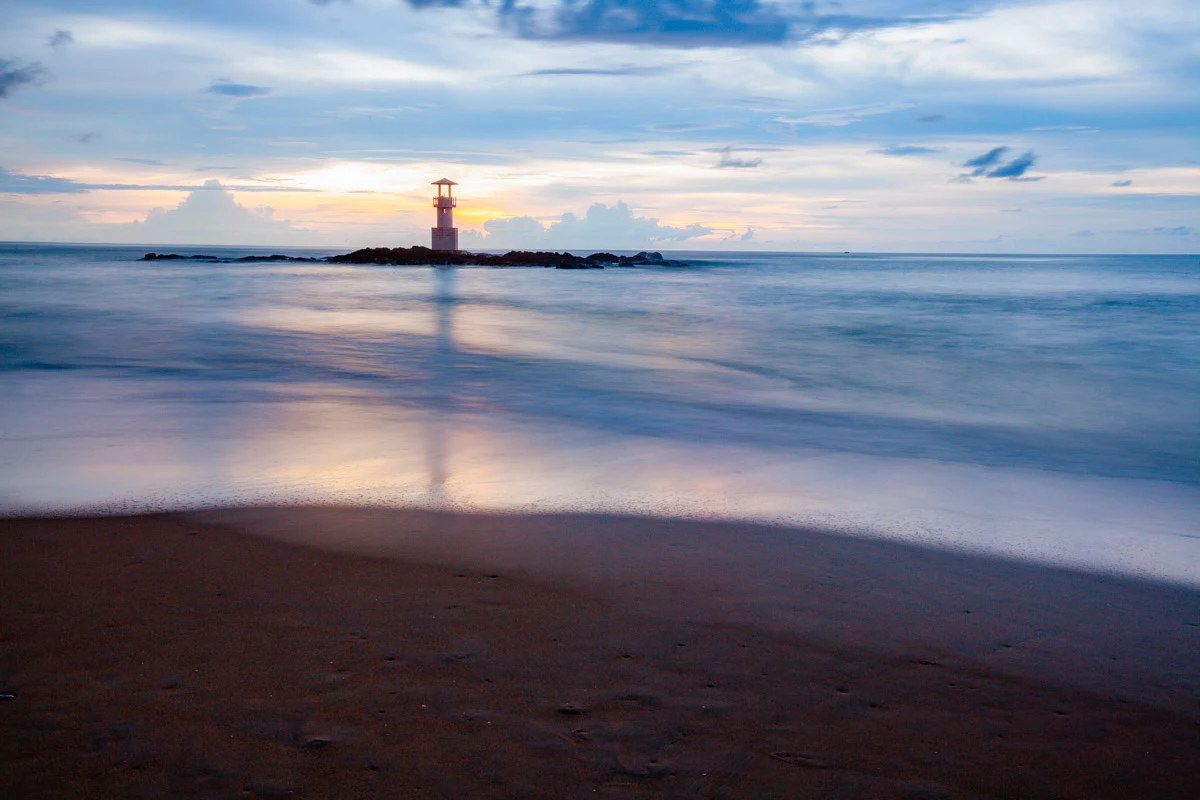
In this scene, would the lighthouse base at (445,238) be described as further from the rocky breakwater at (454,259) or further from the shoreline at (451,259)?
the rocky breakwater at (454,259)

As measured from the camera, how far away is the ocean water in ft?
18.8

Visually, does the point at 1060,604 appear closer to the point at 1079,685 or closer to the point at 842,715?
the point at 1079,685

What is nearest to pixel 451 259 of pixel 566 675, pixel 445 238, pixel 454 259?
pixel 454 259

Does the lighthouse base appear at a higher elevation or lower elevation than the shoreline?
higher

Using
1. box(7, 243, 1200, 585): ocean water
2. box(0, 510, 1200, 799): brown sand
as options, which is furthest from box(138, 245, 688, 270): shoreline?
box(0, 510, 1200, 799): brown sand

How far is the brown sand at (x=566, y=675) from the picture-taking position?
260 cm

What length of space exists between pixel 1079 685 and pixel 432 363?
12.9 metres

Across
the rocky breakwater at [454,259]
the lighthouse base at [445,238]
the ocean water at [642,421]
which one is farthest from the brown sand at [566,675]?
the lighthouse base at [445,238]

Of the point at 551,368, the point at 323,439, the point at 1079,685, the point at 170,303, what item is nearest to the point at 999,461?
the point at 1079,685

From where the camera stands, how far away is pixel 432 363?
1503 cm

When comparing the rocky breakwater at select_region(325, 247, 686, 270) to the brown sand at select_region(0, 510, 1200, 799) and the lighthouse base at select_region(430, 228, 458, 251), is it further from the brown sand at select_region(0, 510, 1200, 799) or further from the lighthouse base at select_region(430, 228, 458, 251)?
the brown sand at select_region(0, 510, 1200, 799)

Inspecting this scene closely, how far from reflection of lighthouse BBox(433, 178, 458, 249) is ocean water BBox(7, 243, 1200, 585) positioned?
41.7 meters

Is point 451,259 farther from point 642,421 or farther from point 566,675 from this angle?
point 566,675

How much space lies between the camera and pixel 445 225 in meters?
66.0
